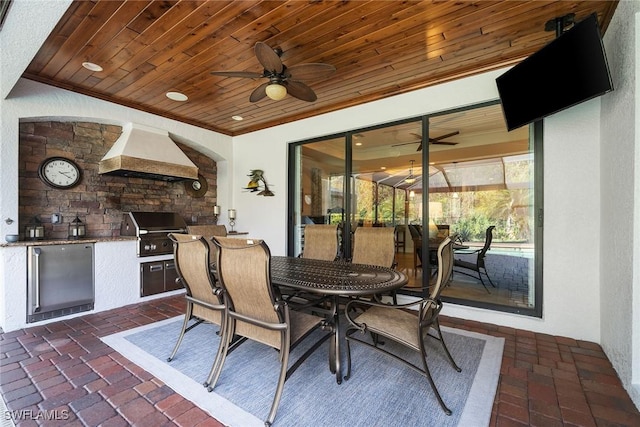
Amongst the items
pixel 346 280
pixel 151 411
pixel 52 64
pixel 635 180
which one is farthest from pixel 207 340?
pixel 635 180

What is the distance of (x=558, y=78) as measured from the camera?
7.23ft

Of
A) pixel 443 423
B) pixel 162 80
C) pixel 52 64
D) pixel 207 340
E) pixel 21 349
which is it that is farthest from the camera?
pixel 162 80

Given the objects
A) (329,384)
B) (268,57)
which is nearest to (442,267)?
(329,384)

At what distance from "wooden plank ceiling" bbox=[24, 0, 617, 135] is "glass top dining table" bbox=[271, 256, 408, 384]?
80.8 inches

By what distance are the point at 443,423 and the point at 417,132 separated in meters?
3.13

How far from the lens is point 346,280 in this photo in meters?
2.05

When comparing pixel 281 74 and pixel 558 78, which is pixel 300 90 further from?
pixel 558 78

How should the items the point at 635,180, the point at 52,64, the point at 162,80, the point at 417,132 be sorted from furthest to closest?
the point at 417,132 < the point at 162,80 < the point at 52,64 < the point at 635,180

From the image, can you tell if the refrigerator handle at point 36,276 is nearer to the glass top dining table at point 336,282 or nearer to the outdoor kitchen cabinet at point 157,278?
the outdoor kitchen cabinet at point 157,278

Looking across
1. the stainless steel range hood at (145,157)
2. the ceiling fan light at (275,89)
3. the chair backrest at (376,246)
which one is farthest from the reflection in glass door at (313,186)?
the ceiling fan light at (275,89)

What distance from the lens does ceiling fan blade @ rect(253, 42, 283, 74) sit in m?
2.00

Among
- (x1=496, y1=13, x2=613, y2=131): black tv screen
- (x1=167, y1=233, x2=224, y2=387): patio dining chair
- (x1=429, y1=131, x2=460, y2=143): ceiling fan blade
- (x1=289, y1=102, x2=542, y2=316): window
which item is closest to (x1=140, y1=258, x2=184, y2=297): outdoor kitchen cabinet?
(x1=167, y1=233, x2=224, y2=387): patio dining chair

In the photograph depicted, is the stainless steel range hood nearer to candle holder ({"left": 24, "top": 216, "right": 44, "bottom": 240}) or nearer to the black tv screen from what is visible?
candle holder ({"left": 24, "top": 216, "right": 44, "bottom": 240})

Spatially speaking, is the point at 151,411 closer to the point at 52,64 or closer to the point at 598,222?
the point at 52,64
